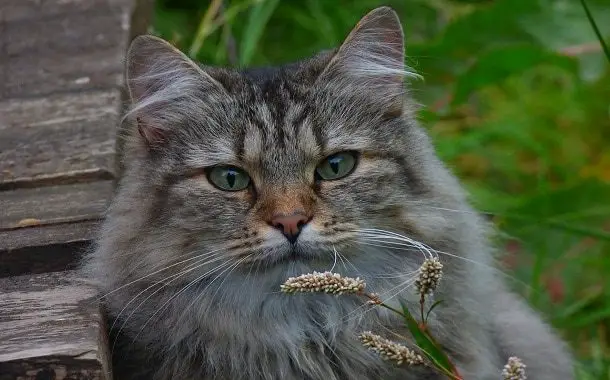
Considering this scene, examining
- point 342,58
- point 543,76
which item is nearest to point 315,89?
point 342,58

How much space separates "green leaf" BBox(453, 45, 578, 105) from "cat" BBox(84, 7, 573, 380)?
2.86ft

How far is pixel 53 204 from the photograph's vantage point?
245 cm

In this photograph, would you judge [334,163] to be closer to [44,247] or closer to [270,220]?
[270,220]

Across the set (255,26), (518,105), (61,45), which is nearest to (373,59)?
(61,45)

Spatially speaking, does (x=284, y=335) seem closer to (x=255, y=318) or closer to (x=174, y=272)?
(x=255, y=318)

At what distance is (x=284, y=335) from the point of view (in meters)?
2.16

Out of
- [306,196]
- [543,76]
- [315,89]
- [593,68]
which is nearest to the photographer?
[306,196]

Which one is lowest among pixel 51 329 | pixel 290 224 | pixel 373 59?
pixel 51 329

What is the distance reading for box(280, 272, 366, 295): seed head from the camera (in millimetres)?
1719

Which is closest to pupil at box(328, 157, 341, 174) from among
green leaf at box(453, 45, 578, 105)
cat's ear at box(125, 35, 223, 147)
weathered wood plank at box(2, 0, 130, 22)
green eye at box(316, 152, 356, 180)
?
green eye at box(316, 152, 356, 180)

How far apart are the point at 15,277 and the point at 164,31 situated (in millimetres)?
2178

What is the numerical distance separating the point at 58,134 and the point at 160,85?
19.7 inches

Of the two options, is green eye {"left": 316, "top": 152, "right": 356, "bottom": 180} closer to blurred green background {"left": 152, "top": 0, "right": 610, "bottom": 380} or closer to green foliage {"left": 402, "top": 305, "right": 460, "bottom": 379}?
green foliage {"left": 402, "top": 305, "right": 460, "bottom": 379}

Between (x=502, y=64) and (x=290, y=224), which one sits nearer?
(x=290, y=224)
